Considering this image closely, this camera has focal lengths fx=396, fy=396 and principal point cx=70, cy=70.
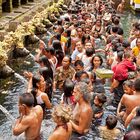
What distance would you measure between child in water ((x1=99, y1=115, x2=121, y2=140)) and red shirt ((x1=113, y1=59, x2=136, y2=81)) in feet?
6.57

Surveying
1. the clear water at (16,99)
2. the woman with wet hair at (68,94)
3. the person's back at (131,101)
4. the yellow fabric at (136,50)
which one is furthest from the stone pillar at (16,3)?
the person's back at (131,101)

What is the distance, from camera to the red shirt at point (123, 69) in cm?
977

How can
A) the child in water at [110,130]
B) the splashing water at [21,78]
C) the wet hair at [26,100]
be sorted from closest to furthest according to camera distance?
the wet hair at [26,100] → the child in water at [110,130] → the splashing water at [21,78]

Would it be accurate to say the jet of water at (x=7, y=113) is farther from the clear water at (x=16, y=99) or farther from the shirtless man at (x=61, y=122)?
the shirtless man at (x=61, y=122)

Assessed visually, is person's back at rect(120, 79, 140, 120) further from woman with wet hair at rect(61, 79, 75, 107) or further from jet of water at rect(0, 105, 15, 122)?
jet of water at rect(0, 105, 15, 122)

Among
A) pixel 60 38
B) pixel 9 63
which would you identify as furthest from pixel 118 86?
pixel 9 63

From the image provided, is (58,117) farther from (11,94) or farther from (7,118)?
(11,94)

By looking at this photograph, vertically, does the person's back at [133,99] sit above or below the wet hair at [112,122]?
above

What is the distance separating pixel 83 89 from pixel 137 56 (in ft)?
14.4

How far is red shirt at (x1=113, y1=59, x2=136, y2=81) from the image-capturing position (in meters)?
9.77

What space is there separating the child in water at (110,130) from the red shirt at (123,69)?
2.00 metres

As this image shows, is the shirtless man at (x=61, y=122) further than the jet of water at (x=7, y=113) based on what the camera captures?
No

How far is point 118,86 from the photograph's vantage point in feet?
33.3

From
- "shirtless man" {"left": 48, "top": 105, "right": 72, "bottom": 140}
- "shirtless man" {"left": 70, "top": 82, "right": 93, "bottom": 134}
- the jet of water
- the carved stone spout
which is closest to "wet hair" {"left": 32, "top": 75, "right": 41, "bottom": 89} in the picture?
"shirtless man" {"left": 70, "top": 82, "right": 93, "bottom": 134}
